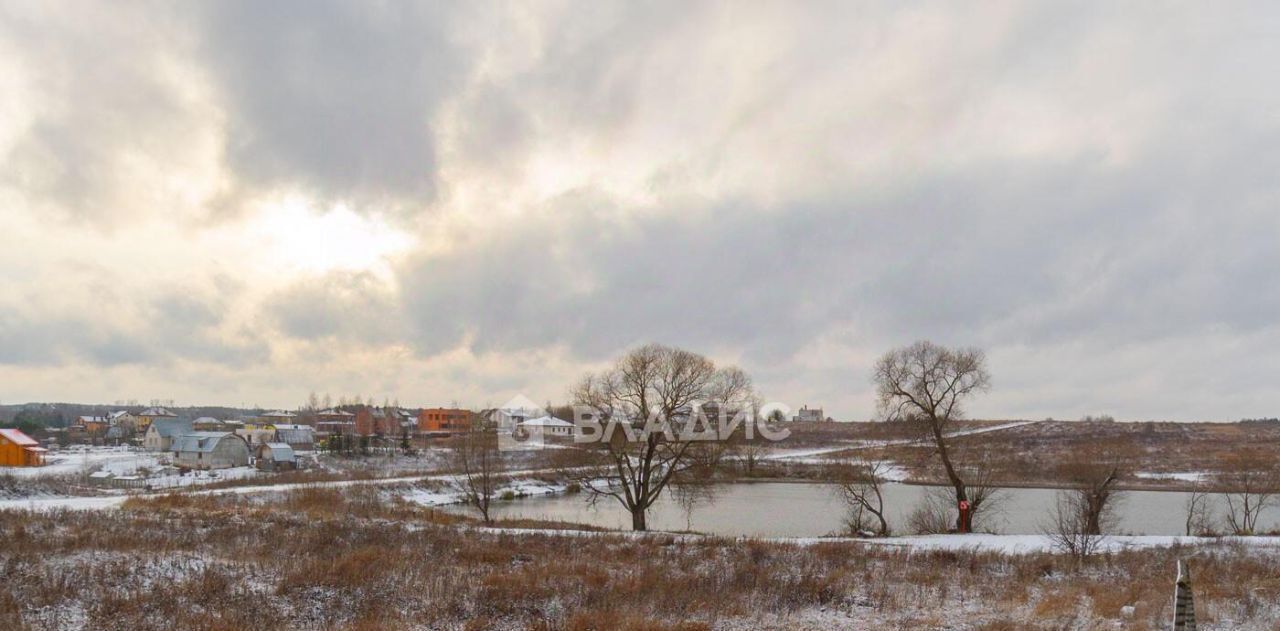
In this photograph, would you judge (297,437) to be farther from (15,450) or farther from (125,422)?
(125,422)

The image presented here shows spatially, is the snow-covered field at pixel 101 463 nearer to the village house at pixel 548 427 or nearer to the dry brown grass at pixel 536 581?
the dry brown grass at pixel 536 581

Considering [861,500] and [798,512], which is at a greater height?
[861,500]

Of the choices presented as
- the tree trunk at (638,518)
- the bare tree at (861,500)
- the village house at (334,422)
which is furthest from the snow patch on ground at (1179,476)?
the village house at (334,422)

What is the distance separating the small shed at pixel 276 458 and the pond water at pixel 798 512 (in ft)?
93.7

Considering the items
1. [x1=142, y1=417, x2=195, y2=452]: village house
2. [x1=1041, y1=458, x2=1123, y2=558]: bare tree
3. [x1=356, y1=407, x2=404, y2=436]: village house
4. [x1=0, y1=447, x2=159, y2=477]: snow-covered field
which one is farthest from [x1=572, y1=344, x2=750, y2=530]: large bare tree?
[x1=356, y1=407, x2=404, y2=436]: village house

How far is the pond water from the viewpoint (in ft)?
118

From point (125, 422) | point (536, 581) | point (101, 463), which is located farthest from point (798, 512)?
point (125, 422)

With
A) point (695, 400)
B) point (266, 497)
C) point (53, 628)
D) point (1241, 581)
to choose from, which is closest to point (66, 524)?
point (53, 628)

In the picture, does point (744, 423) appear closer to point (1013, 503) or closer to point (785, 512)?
point (785, 512)

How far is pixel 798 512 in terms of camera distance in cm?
4356

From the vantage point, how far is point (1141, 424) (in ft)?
466

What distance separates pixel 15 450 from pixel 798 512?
58.4 metres

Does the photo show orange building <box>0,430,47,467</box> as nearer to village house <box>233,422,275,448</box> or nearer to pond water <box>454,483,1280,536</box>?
village house <box>233,422,275,448</box>

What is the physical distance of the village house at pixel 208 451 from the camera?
2751 inches
